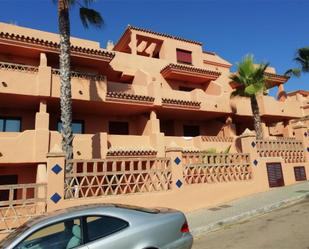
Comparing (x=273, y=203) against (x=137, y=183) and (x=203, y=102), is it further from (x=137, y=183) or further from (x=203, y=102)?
(x=203, y=102)

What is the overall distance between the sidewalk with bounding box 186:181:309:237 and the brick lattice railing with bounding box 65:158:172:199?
5.82 ft

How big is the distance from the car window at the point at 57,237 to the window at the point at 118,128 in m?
14.3

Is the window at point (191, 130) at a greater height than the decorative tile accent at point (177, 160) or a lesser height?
greater

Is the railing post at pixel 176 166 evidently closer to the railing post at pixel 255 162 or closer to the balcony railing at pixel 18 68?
the railing post at pixel 255 162

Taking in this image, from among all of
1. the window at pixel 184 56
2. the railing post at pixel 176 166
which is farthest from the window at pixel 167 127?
the railing post at pixel 176 166

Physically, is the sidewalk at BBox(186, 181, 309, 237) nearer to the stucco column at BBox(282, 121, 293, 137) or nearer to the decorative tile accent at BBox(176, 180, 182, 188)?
the decorative tile accent at BBox(176, 180, 182, 188)

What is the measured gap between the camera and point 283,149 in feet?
49.6

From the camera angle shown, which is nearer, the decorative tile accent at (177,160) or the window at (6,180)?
the decorative tile accent at (177,160)

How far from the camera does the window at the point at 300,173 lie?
15547 mm

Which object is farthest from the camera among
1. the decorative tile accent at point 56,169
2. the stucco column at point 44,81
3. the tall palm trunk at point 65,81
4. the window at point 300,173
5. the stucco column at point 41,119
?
the window at point 300,173

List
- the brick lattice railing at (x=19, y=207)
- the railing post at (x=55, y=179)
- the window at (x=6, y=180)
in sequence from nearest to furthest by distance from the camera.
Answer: the brick lattice railing at (x=19, y=207), the railing post at (x=55, y=179), the window at (x=6, y=180)

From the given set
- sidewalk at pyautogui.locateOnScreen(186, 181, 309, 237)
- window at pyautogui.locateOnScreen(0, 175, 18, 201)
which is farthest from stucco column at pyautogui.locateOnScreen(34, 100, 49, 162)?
sidewalk at pyautogui.locateOnScreen(186, 181, 309, 237)

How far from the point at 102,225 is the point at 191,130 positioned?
18.0 meters

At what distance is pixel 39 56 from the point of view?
15492 mm
